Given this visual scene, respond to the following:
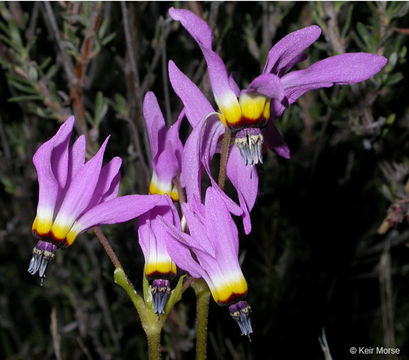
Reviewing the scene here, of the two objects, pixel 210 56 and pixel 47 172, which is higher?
pixel 210 56

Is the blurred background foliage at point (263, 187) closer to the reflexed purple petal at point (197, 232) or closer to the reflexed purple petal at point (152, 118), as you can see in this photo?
the reflexed purple petal at point (152, 118)

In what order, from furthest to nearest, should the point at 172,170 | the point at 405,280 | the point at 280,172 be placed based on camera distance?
the point at 405,280, the point at 280,172, the point at 172,170

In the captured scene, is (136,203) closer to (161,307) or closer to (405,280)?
(161,307)

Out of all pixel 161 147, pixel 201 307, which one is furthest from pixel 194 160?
pixel 201 307

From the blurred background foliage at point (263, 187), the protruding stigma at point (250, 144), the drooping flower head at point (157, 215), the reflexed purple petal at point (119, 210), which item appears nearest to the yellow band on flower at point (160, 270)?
the drooping flower head at point (157, 215)

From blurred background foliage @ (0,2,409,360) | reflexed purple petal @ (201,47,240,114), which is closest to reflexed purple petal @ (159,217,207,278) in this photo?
reflexed purple petal @ (201,47,240,114)

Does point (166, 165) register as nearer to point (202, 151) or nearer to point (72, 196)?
point (202, 151)

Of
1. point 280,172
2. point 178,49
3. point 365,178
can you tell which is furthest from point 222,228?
point 365,178
